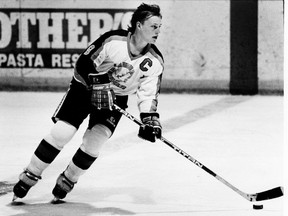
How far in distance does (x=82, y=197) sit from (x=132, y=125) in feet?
7.92

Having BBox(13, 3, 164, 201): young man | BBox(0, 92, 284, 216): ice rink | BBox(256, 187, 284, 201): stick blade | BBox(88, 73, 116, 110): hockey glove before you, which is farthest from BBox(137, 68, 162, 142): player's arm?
BBox(256, 187, 284, 201): stick blade

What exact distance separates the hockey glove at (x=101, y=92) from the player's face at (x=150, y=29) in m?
0.28

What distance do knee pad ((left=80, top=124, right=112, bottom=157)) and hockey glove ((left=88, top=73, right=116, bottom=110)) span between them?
0.13 meters

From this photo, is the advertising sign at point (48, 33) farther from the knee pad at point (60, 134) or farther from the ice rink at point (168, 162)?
the knee pad at point (60, 134)

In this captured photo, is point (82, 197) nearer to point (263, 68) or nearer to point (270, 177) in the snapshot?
point (270, 177)

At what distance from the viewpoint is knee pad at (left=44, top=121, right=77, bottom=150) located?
12.7ft

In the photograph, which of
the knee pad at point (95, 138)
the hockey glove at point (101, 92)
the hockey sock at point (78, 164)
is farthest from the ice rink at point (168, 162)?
the hockey glove at point (101, 92)

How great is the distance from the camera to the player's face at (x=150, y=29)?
12.5ft

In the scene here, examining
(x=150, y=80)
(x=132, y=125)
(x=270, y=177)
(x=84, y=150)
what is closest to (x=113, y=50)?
(x=150, y=80)

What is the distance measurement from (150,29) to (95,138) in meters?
0.61

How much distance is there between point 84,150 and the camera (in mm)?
3973

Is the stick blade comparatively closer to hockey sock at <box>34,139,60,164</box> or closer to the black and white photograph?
the black and white photograph

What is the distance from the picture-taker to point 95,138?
3.95m

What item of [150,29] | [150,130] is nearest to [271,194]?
[150,130]
